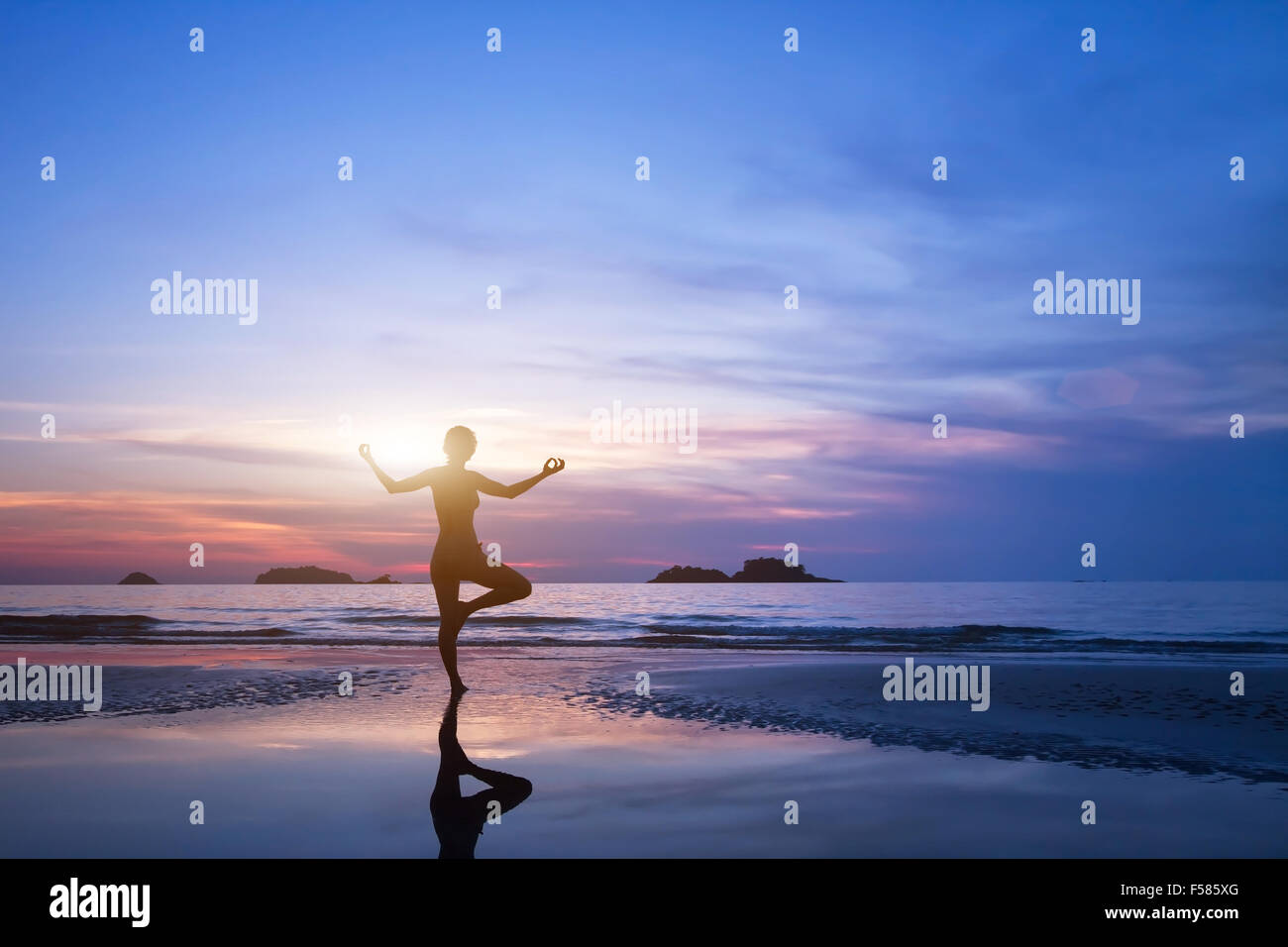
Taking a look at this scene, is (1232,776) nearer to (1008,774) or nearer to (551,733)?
(1008,774)

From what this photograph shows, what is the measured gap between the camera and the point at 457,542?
32.6 feet

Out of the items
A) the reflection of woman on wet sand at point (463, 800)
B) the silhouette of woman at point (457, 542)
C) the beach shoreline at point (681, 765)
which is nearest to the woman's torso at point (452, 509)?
the silhouette of woman at point (457, 542)

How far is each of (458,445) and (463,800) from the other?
5.52 meters

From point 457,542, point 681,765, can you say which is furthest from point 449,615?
point 681,765

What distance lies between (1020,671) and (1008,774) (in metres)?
7.29

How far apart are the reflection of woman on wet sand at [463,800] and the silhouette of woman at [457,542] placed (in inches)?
130

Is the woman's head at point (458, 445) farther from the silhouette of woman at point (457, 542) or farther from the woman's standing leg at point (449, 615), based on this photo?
the woman's standing leg at point (449, 615)

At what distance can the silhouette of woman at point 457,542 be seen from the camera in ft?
32.3

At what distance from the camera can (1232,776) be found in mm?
5965

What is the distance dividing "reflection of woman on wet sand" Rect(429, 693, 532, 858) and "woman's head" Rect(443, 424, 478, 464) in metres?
4.11

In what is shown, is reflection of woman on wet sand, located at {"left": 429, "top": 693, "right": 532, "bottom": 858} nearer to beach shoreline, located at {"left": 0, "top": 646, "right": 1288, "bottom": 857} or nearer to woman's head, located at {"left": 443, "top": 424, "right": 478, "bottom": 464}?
beach shoreline, located at {"left": 0, "top": 646, "right": 1288, "bottom": 857}

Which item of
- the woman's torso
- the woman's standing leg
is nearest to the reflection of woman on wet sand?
the woman's standing leg

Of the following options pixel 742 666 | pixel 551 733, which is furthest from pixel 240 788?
pixel 742 666

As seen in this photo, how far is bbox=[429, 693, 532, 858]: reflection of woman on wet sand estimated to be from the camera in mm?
4359
